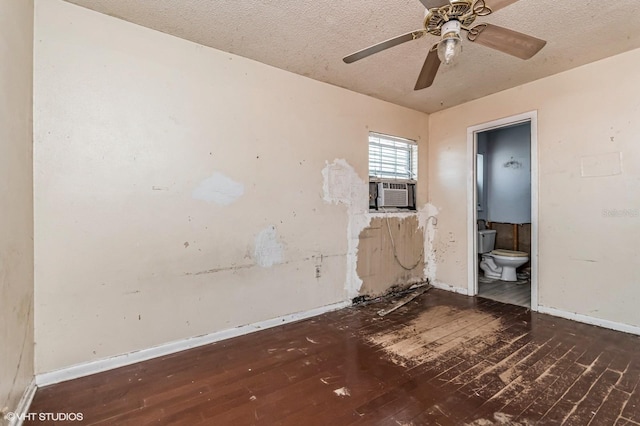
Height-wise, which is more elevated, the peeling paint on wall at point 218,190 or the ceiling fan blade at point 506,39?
the ceiling fan blade at point 506,39

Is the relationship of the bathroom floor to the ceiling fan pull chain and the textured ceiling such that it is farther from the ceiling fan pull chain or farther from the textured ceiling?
the ceiling fan pull chain

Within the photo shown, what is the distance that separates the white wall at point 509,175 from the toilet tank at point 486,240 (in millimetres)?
311

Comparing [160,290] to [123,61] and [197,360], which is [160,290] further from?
[123,61]

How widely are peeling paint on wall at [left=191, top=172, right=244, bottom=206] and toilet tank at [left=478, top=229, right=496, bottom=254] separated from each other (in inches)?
152

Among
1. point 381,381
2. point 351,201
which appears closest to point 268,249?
point 351,201

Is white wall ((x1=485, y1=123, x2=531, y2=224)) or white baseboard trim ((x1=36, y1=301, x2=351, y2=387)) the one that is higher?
white wall ((x1=485, y1=123, x2=531, y2=224))

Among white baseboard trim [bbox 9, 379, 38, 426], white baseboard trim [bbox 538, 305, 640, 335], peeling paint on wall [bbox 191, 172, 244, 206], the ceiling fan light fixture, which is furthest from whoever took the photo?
white baseboard trim [bbox 538, 305, 640, 335]

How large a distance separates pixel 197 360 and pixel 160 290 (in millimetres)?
595

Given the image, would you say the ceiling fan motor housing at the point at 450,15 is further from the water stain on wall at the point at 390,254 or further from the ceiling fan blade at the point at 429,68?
the water stain on wall at the point at 390,254

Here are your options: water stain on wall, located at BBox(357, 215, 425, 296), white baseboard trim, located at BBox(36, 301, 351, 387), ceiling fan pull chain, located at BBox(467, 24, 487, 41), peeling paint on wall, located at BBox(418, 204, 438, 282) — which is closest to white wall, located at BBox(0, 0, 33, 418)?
white baseboard trim, located at BBox(36, 301, 351, 387)

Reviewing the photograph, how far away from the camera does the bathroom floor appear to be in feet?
11.4

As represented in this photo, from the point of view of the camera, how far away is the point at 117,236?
6.82ft

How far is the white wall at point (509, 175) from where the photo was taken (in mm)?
4625

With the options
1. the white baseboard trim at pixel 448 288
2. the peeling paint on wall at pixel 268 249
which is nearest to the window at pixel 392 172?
the white baseboard trim at pixel 448 288
